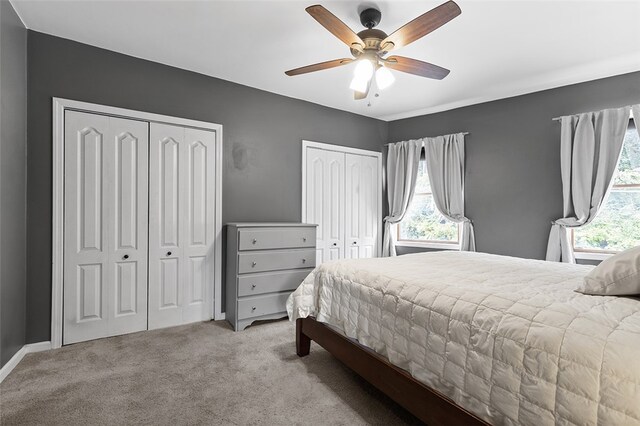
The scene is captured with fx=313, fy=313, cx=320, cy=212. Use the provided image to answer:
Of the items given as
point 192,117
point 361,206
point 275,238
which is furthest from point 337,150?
point 192,117

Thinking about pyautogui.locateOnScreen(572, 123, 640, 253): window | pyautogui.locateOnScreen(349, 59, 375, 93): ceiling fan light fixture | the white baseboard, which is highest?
pyautogui.locateOnScreen(349, 59, 375, 93): ceiling fan light fixture

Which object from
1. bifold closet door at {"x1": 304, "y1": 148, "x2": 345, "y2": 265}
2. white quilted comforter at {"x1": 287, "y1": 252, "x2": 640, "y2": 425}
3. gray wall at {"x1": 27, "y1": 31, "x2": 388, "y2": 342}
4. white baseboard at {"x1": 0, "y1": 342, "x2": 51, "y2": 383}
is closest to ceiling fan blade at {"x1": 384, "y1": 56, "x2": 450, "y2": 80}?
white quilted comforter at {"x1": 287, "y1": 252, "x2": 640, "y2": 425}

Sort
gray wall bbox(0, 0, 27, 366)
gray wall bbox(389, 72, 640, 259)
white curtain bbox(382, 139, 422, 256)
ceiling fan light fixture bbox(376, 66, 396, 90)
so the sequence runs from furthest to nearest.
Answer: white curtain bbox(382, 139, 422, 256)
gray wall bbox(389, 72, 640, 259)
ceiling fan light fixture bbox(376, 66, 396, 90)
gray wall bbox(0, 0, 27, 366)

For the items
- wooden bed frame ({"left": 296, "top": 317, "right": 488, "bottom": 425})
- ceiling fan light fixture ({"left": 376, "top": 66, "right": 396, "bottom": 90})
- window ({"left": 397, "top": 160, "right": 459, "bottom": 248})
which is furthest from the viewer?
window ({"left": 397, "top": 160, "right": 459, "bottom": 248})

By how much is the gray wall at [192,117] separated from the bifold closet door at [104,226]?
160 mm

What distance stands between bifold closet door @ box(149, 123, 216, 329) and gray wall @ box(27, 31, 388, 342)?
23 centimetres

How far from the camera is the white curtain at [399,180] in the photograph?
4645 millimetres

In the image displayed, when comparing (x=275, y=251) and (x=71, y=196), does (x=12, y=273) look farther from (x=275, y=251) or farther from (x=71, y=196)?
(x=275, y=251)

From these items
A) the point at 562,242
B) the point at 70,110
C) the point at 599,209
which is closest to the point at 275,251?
the point at 70,110

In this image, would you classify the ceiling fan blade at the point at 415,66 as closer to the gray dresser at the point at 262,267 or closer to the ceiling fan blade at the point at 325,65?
the ceiling fan blade at the point at 325,65

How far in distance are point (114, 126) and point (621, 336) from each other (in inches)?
146

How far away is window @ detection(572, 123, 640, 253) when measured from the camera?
308 centimetres

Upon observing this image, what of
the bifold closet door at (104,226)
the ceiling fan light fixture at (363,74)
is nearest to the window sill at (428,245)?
the ceiling fan light fixture at (363,74)

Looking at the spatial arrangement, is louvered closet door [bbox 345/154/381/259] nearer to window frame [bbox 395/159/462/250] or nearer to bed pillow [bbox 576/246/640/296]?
window frame [bbox 395/159/462/250]
